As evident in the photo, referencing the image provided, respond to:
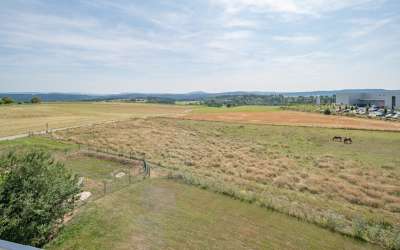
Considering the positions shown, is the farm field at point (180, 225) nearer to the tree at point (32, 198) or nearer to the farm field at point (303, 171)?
the tree at point (32, 198)

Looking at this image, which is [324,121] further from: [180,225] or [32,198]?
[32,198]

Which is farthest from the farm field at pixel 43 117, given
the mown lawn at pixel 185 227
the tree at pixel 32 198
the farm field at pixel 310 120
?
the tree at pixel 32 198

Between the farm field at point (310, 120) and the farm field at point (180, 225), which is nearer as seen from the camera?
the farm field at point (180, 225)

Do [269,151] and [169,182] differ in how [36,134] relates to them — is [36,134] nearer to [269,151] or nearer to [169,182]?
[169,182]

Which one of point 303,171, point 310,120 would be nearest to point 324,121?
point 310,120

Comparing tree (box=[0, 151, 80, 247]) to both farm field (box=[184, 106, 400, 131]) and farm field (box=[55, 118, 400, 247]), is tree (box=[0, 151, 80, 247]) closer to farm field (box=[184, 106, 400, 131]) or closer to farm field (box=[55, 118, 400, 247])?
farm field (box=[55, 118, 400, 247])

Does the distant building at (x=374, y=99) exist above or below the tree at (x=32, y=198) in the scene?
above

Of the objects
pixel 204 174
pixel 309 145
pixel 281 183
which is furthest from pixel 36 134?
pixel 309 145
